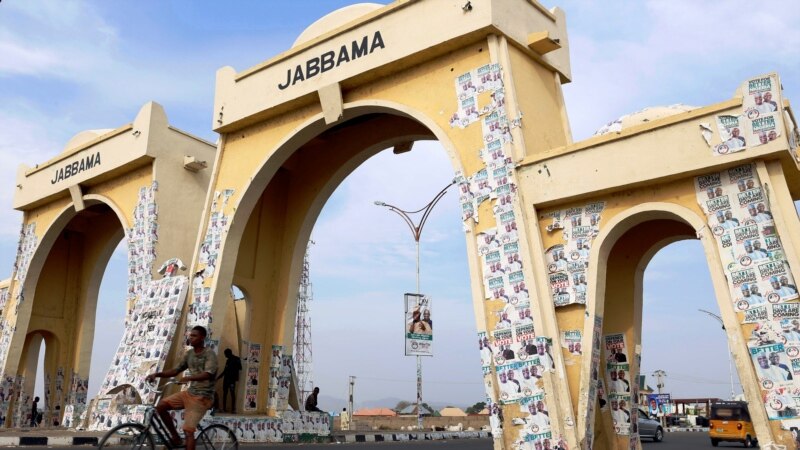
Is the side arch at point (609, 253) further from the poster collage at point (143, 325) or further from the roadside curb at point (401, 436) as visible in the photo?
the poster collage at point (143, 325)

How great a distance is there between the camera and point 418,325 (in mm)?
21547

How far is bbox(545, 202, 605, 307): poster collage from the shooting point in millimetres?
10148

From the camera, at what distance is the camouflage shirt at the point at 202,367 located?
283 inches

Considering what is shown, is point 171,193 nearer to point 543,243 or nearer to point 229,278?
point 229,278

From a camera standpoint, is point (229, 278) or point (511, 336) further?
point (229, 278)

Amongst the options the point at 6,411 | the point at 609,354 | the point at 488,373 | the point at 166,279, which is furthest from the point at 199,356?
the point at 6,411

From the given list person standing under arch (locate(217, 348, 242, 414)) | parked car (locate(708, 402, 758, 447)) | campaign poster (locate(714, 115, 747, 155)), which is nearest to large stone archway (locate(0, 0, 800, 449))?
campaign poster (locate(714, 115, 747, 155))

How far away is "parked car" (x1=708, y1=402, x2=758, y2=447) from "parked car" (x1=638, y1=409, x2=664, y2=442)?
5.26ft

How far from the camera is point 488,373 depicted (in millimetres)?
10602

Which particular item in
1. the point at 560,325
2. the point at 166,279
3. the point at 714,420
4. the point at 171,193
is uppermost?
the point at 171,193

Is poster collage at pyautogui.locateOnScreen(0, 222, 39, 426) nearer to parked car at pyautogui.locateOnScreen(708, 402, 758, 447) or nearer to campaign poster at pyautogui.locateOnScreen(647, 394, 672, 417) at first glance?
parked car at pyautogui.locateOnScreen(708, 402, 758, 447)

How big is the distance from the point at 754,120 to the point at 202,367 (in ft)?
24.0

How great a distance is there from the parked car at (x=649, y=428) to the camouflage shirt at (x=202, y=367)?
18.0 m

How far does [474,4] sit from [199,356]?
7515 millimetres
